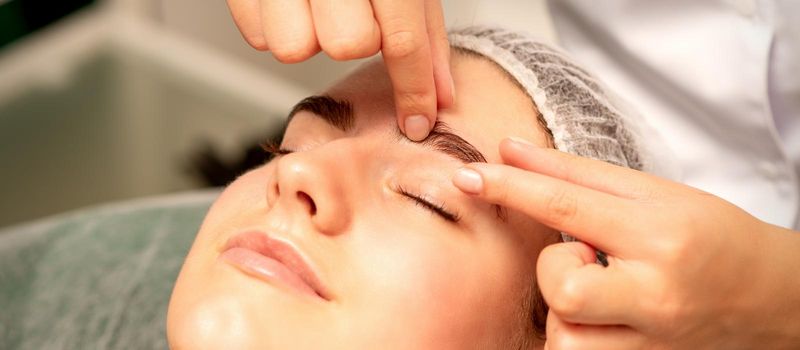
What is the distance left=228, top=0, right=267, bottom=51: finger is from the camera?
0.96m

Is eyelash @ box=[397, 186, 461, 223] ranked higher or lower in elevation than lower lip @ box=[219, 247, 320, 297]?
higher

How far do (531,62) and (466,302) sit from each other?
0.38 m

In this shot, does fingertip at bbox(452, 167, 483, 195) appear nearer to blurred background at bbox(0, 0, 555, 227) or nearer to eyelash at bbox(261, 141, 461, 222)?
eyelash at bbox(261, 141, 461, 222)

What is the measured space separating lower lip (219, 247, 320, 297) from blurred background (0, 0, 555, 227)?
1.31 meters

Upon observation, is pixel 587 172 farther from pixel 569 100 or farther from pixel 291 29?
pixel 291 29

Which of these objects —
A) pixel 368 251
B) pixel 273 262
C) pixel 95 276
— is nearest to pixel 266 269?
pixel 273 262

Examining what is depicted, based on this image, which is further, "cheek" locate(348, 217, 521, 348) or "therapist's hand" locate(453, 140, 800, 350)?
"cheek" locate(348, 217, 521, 348)

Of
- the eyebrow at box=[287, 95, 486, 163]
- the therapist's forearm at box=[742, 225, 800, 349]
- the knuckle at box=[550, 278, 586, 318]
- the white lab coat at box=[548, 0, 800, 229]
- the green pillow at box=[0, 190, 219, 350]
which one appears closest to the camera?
the knuckle at box=[550, 278, 586, 318]

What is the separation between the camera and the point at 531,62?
114 cm

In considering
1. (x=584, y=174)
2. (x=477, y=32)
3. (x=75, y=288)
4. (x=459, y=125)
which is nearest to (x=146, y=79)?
(x=75, y=288)

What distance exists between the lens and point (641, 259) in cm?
80

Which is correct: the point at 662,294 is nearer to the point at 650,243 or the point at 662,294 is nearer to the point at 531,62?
the point at 650,243

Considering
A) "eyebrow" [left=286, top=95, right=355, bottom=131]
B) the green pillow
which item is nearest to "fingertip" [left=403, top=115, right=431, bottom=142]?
"eyebrow" [left=286, top=95, right=355, bottom=131]

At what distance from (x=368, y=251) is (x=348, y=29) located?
252mm
